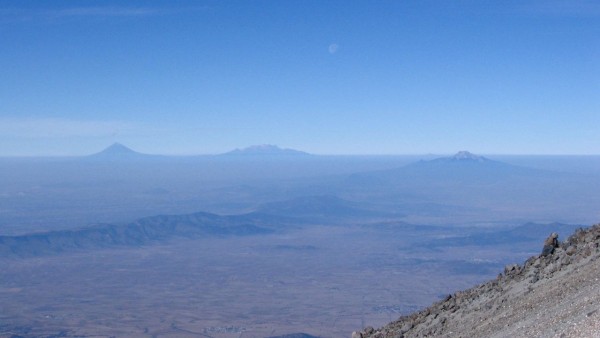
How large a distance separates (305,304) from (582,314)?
72.6m

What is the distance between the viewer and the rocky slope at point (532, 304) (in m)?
11.8

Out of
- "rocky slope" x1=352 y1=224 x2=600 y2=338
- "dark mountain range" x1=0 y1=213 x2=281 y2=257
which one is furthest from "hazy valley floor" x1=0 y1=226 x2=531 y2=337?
"rocky slope" x1=352 y1=224 x2=600 y2=338

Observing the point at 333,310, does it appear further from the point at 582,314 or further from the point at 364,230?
the point at 364,230

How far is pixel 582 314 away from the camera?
11375 mm

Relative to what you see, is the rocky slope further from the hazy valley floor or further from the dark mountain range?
the dark mountain range

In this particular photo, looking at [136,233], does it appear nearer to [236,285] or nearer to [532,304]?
[236,285]

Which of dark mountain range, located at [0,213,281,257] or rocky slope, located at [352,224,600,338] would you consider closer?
rocky slope, located at [352,224,600,338]

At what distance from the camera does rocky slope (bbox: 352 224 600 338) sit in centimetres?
1182

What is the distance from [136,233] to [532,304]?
145076 mm

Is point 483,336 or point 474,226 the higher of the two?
point 483,336

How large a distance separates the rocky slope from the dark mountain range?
A: 12431 cm

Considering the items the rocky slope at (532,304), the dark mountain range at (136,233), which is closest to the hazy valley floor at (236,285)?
the dark mountain range at (136,233)

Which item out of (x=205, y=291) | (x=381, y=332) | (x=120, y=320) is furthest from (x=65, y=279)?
(x=381, y=332)

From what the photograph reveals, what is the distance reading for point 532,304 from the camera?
1381 centimetres
